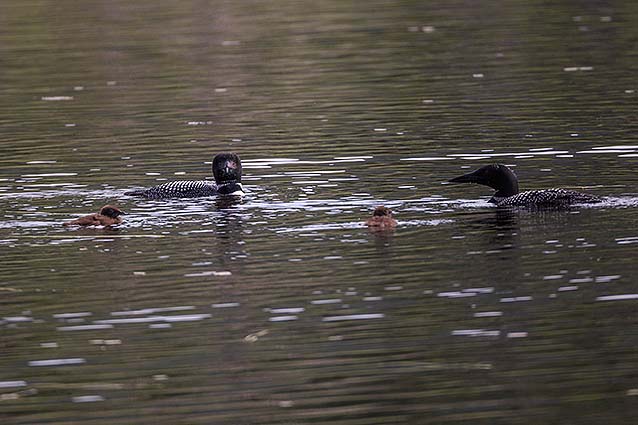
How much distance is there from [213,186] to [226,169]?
1.13ft

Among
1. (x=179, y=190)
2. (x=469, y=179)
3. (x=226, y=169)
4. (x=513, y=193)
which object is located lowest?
(x=513, y=193)

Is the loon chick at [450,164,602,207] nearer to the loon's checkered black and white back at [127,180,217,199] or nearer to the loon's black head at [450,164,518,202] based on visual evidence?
the loon's black head at [450,164,518,202]

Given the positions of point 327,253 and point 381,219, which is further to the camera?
point 381,219

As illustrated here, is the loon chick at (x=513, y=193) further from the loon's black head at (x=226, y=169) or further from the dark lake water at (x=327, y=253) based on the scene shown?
the loon's black head at (x=226, y=169)

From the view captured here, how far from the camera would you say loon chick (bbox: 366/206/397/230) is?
641 inches

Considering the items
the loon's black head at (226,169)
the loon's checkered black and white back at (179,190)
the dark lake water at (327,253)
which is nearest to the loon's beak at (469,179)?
the dark lake water at (327,253)

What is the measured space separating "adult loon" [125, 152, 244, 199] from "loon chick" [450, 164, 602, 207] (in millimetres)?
2643

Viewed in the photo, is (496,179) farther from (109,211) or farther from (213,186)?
(109,211)

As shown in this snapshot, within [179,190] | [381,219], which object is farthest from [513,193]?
[179,190]

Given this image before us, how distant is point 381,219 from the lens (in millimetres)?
16266

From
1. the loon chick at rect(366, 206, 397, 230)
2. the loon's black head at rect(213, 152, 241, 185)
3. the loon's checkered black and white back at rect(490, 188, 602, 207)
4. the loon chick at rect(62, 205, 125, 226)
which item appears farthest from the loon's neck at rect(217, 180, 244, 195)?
the loon's checkered black and white back at rect(490, 188, 602, 207)

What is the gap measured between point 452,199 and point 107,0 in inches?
1499

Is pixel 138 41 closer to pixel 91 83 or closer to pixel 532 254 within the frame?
pixel 91 83

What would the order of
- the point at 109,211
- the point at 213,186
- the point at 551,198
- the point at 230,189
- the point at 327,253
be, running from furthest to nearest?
the point at 213,186 → the point at 230,189 → the point at 551,198 → the point at 109,211 → the point at 327,253
